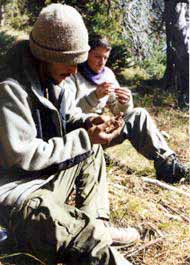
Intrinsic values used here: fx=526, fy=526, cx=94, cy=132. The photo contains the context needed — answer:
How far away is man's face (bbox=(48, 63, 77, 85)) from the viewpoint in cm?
300

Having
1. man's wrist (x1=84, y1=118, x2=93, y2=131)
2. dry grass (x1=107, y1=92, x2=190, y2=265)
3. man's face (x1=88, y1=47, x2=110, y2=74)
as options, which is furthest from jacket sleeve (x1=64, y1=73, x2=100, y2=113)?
man's wrist (x1=84, y1=118, x2=93, y2=131)

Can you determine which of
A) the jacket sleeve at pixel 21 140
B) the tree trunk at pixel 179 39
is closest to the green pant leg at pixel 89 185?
the jacket sleeve at pixel 21 140

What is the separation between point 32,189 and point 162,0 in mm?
8894

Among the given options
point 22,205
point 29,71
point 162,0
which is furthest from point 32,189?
point 162,0

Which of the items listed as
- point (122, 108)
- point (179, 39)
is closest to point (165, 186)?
point (122, 108)

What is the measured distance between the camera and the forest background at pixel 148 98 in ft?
12.1

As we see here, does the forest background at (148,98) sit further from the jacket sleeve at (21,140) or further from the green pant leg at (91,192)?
the jacket sleeve at (21,140)

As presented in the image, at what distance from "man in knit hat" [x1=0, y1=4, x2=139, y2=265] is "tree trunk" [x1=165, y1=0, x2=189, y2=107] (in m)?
7.47

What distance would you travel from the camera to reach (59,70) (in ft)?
9.94

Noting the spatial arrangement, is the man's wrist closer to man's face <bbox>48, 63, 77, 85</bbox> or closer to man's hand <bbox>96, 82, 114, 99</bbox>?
man's face <bbox>48, 63, 77, 85</bbox>

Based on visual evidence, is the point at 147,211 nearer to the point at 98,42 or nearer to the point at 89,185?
the point at 89,185

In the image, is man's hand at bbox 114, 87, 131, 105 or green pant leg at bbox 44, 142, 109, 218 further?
man's hand at bbox 114, 87, 131, 105

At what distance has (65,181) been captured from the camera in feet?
10.5

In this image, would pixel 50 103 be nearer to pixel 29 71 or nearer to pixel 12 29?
pixel 29 71
